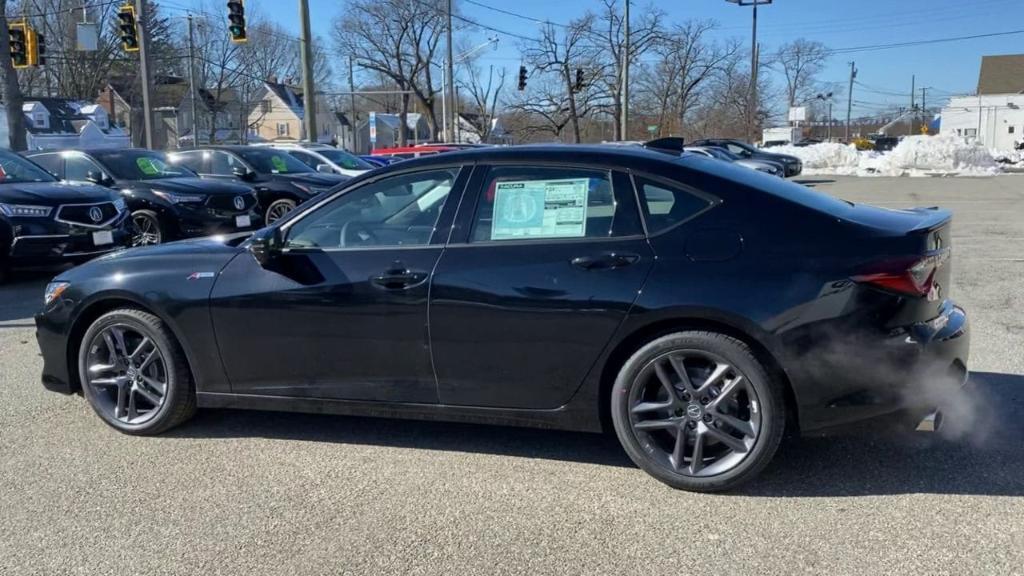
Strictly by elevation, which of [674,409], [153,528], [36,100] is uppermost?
[36,100]

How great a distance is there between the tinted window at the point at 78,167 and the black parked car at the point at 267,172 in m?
2.08

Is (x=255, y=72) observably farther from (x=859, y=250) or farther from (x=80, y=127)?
(x=859, y=250)

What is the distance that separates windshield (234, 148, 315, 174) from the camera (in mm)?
15055

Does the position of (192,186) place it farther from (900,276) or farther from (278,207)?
(900,276)

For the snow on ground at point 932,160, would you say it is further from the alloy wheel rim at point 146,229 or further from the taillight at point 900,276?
the taillight at point 900,276

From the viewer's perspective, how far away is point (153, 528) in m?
3.56

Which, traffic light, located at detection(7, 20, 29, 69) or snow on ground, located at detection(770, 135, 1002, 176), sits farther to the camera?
snow on ground, located at detection(770, 135, 1002, 176)

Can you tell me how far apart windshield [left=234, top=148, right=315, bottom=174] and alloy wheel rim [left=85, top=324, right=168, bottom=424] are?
10.7 m

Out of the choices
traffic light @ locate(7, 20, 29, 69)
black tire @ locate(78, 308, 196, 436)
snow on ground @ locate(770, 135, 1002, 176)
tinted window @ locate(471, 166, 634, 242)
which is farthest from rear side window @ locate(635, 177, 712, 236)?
snow on ground @ locate(770, 135, 1002, 176)

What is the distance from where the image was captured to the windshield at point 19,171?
10070 millimetres

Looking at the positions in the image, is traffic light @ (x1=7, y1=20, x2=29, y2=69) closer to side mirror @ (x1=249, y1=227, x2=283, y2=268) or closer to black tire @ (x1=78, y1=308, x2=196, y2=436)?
black tire @ (x1=78, y1=308, x2=196, y2=436)

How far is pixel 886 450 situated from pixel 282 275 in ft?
10.3

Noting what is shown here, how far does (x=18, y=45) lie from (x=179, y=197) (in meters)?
16.3

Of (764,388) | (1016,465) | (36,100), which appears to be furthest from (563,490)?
(36,100)
